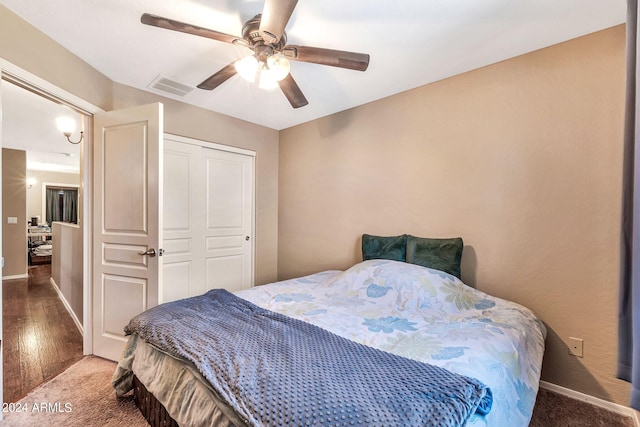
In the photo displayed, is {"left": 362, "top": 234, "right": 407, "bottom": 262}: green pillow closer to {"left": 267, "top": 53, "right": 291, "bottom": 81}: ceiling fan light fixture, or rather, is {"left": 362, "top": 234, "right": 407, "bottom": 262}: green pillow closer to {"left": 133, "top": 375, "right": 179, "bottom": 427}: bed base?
{"left": 267, "top": 53, "right": 291, "bottom": 81}: ceiling fan light fixture

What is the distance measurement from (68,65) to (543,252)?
12.0 feet

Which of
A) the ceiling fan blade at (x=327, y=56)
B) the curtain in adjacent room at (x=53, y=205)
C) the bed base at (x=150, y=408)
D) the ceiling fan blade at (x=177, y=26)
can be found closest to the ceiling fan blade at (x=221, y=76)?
the ceiling fan blade at (x=177, y=26)

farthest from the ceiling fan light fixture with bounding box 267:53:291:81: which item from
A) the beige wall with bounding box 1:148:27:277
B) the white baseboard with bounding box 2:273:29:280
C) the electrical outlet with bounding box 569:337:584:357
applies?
the white baseboard with bounding box 2:273:29:280

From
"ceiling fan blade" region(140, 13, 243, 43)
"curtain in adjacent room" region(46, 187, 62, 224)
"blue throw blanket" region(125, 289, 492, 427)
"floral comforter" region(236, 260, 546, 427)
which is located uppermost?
"ceiling fan blade" region(140, 13, 243, 43)

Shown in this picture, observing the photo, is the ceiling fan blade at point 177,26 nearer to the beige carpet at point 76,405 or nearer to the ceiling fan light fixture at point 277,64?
the ceiling fan light fixture at point 277,64

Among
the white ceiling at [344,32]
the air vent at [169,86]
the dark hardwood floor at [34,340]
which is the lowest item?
the dark hardwood floor at [34,340]

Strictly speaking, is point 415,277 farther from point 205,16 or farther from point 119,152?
point 119,152

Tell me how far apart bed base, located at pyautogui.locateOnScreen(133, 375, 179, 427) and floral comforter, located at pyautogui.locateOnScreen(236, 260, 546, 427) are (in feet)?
2.37

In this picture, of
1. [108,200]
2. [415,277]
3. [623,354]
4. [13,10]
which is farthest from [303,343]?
[13,10]

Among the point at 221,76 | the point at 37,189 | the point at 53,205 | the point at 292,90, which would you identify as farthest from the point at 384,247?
the point at 53,205

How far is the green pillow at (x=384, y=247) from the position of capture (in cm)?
256

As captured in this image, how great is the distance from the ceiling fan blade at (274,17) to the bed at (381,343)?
1522 mm

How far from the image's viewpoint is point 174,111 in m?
2.96

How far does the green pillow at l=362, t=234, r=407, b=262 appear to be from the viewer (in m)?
2.56
